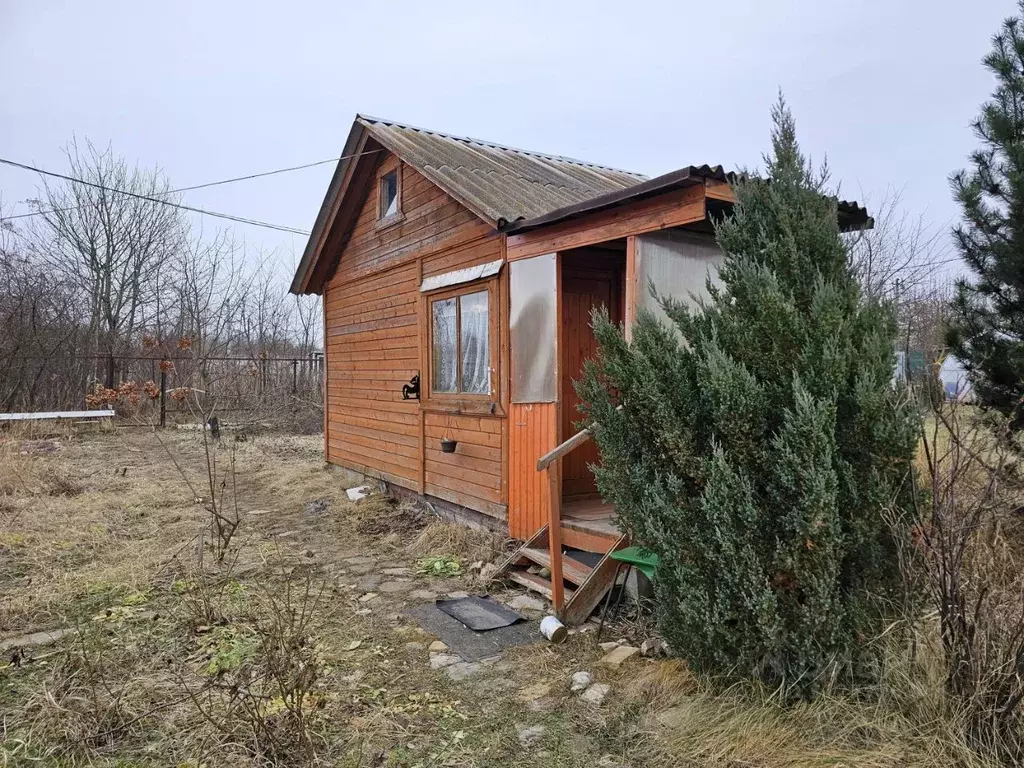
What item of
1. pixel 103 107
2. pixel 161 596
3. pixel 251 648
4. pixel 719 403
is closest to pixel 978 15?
pixel 719 403

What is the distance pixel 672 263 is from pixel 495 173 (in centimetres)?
300

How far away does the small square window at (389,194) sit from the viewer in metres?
7.72

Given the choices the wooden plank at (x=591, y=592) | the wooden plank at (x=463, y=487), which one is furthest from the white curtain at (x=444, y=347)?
the wooden plank at (x=591, y=592)

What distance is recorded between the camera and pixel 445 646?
3824mm

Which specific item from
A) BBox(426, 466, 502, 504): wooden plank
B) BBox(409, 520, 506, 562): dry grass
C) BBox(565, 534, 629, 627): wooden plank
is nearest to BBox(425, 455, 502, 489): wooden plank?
BBox(426, 466, 502, 504): wooden plank

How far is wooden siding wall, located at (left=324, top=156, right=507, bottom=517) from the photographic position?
238 inches

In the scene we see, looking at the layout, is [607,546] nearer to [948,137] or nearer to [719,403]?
[719,403]


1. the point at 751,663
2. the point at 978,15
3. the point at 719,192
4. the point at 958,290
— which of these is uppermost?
the point at 978,15

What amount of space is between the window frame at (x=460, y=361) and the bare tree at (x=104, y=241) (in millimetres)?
14311

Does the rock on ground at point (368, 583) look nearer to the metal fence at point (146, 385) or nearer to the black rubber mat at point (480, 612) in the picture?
the black rubber mat at point (480, 612)

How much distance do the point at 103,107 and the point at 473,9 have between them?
12.0m

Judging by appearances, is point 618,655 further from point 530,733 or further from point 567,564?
point 567,564

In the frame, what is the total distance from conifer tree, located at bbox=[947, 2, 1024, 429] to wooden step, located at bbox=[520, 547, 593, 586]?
9.92 feet

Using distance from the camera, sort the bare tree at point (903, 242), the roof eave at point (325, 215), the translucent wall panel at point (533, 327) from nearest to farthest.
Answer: the translucent wall panel at point (533, 327) < the roof eave at point (325, 215) < the bare tree at point (903, 242)
